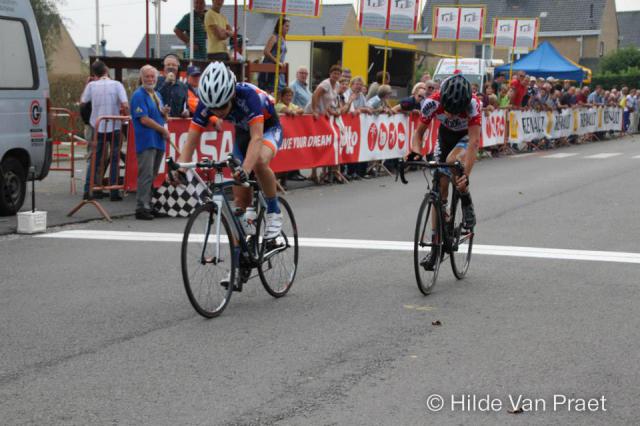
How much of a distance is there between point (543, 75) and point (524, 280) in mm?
36398

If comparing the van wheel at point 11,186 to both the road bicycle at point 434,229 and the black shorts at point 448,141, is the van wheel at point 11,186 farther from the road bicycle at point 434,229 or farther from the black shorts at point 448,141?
the road bicycle at point 434,229

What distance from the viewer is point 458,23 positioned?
29.5 m

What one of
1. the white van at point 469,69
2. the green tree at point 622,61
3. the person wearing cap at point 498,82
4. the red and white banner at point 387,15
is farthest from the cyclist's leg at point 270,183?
the green tree at point 622,61

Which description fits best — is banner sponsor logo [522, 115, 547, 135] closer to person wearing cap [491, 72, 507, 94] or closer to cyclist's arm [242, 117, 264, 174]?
person wearing cap [491, 72, 507, 94]

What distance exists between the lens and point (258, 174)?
24.6 feet

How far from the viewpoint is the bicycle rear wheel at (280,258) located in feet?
24.6

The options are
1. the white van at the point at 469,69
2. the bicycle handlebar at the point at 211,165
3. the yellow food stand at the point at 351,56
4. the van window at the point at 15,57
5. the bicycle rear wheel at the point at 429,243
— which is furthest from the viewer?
the white van at the point at 469,69

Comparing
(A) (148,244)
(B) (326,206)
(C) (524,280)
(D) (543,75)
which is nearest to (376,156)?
(B) (326,206)

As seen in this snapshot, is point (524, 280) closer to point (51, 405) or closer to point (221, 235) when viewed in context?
point (221, 235)

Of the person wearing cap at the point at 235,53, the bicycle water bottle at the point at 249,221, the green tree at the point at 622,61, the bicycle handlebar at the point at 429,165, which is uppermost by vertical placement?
the green tree at the point at 622,61

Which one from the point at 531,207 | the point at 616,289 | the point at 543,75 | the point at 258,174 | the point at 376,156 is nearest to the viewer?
the point at 258,174

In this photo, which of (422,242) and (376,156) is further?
(376,156)

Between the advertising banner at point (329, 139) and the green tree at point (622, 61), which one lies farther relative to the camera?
the green tree at point (622, 61)

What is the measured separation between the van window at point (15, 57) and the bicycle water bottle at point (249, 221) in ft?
18.4
